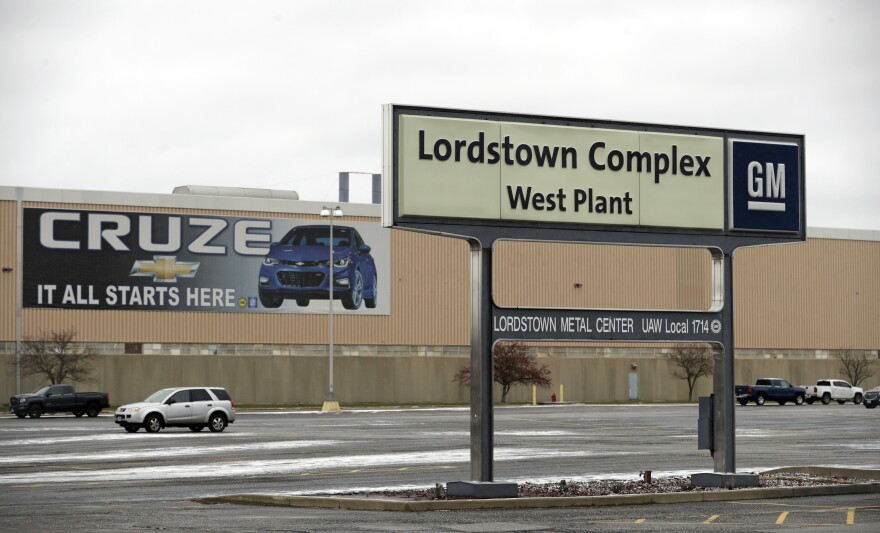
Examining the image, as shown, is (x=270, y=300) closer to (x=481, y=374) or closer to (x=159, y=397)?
(x=159, y=397)

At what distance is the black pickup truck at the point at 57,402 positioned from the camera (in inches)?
2309

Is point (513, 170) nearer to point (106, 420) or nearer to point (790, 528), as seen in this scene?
point (790, 528)

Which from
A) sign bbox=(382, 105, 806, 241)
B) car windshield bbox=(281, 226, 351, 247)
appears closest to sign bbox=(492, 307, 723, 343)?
sign bbox=(382, 105, 806, 241)

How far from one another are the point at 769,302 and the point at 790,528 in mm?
83654

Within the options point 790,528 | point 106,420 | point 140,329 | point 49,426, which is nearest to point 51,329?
point 140,329

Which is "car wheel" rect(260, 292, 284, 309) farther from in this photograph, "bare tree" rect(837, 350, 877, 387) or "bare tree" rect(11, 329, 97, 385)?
"bare tree" rect(837, 350, 877, 387)

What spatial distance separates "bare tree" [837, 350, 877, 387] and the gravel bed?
78.6 m

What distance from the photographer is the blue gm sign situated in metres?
22.4

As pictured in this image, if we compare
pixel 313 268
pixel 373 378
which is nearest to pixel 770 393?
pixel 373 378

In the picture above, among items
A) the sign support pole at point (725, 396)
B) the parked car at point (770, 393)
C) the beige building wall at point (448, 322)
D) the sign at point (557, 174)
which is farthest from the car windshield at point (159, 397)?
the parked car at point (770, 393)

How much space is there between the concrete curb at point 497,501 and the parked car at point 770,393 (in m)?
58.7

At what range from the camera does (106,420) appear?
5575 cm

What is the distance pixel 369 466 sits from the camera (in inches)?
1083

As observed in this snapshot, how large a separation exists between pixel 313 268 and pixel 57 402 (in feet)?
83.7
